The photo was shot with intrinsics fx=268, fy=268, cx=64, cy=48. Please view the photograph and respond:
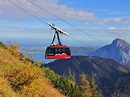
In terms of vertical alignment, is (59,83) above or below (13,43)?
below

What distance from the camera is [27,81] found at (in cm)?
2498

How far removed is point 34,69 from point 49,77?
2387cm

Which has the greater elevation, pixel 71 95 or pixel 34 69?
pixel 34 69

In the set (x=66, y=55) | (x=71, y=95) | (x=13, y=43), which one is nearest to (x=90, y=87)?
(x=71, y=95)

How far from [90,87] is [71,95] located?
73.5 m

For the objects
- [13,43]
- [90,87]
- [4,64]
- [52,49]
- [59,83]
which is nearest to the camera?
[4,64]

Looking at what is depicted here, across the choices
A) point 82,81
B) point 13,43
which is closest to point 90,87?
point 82,81

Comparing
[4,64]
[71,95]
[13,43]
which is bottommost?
[71,95]

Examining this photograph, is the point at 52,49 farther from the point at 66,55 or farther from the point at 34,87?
the point at 34,87

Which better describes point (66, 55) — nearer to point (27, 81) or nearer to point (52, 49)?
point (52, 49)

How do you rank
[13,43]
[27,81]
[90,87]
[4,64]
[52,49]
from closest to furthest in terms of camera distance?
[27,81] < [4,64] < [13,43] < [52,49] < [90,87]

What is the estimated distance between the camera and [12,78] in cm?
2584

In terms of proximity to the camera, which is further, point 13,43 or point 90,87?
point 90,87

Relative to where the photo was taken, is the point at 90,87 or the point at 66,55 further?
the point at 90,87
